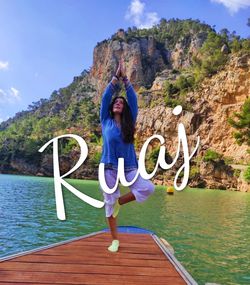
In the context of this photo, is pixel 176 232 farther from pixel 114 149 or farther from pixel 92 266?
pixel 92 266

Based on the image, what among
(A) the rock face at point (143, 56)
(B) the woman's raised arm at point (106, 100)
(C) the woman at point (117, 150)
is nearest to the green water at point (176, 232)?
(C) the woman at point (117, 150)

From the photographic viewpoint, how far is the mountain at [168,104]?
52.5m

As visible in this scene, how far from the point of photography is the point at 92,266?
13.4ft

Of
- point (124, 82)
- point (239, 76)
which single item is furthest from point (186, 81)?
point (124, 82)

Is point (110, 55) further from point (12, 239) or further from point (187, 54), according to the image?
point (12, 239)

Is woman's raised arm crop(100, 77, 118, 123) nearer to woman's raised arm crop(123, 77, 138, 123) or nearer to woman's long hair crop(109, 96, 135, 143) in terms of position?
woman's long hair crop(109, 96, 135, 143)

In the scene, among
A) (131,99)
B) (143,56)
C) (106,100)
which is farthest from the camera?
(143,56)

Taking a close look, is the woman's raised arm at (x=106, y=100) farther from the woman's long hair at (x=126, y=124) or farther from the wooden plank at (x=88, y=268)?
the wooden plank at (x=88, y=268)

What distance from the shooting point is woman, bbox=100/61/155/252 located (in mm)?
4812

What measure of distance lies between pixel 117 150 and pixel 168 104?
59509 mm

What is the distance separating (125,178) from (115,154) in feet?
1.11

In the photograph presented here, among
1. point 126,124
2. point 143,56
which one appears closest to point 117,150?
point 126,124

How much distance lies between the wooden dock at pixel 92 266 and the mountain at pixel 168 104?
41231 mm

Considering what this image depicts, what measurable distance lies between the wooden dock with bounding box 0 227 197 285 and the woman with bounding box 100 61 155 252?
1.24ft
